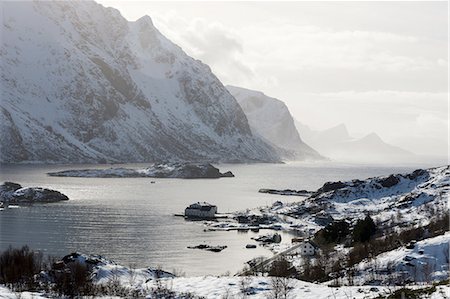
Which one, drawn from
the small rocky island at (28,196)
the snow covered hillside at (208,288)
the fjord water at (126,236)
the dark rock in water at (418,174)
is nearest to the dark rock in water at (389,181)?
the dark rock in water at (418,174)

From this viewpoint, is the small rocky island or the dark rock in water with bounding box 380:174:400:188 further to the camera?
the small rocky island

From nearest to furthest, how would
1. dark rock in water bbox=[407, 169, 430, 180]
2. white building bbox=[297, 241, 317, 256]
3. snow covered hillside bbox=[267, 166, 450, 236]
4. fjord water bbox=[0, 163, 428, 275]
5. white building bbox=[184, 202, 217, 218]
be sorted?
white building bbox=[297, 241, 317, 256] → fjord water bbox=[0, 163, 428, 275] → snow covered hillside bbox=[267, 166, 450, 236] → white building bbox=[184, 202, 217, 218] → dark rock in water bbox=[407, 169, 430, 180]

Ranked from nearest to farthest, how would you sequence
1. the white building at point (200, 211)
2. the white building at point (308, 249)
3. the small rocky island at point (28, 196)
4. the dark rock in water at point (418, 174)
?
the white building at point (308, 249)
the white building at point (200, 211)
the dark rock in water at point (418, 174)
the small rocky island at point (28, 196)

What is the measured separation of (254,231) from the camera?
150750 millimetres

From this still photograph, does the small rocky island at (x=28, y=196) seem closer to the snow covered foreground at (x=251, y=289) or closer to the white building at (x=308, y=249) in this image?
the white building at (x=308, y=249)

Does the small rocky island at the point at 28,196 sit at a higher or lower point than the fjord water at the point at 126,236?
higher

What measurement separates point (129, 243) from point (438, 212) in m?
62.9

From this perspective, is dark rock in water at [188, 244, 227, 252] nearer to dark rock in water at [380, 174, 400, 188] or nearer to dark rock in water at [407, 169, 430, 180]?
dark rock in water at [380, 174, 400, 188]

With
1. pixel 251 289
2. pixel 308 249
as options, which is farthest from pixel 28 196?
pixel 251 289

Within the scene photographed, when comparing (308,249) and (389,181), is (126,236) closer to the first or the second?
(308,249)

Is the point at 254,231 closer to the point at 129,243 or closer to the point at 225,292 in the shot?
the point at 129,243

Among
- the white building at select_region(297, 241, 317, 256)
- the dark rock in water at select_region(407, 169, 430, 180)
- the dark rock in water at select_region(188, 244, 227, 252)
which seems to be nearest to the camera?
the white building at select_region(297, 241, 317, 256)

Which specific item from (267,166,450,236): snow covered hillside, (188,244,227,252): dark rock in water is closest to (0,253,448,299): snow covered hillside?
(188,244,227,252): dark rock in water

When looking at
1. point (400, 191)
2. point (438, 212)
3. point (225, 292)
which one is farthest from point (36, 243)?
point (400, 191)
